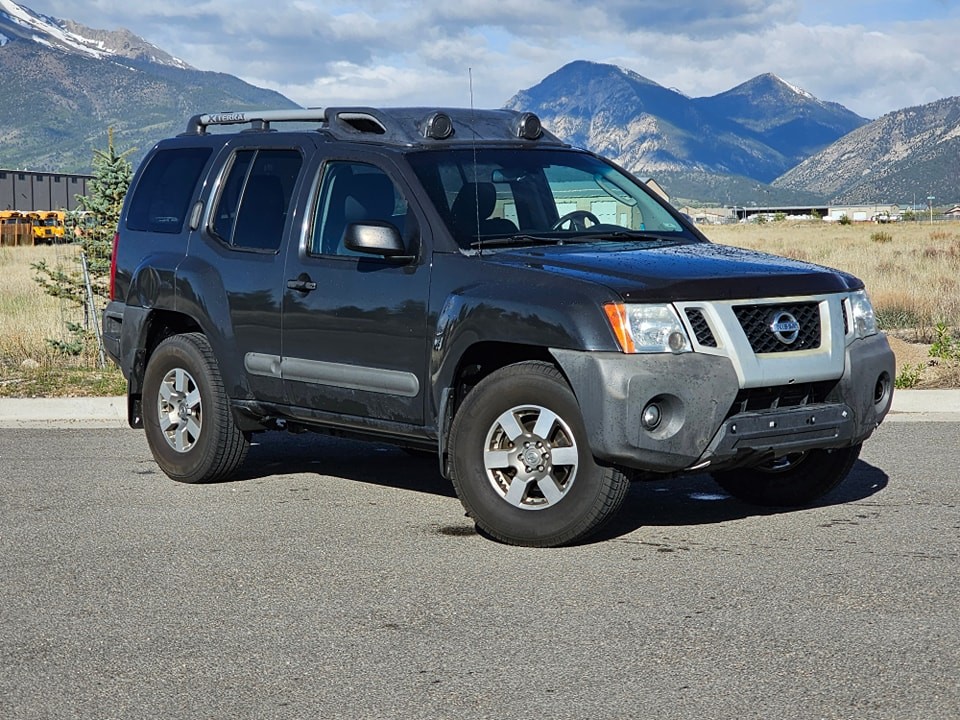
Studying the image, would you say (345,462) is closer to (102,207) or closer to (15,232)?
(102,207)

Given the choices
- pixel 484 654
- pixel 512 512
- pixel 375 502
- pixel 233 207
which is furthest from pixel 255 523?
pixel 484 654

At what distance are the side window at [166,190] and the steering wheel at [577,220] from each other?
2349mm

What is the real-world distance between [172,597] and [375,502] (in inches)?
84.3

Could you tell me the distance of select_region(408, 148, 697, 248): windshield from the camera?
714cm

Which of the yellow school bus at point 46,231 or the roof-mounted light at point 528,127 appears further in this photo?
the yellow school bus at point 46,231

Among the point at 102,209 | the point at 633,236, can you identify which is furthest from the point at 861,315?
the point at 102,209

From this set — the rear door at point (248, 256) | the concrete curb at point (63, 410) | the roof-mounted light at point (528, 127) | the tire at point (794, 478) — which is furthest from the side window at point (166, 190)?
the tire at point (794, 478)

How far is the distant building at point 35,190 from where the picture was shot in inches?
4862

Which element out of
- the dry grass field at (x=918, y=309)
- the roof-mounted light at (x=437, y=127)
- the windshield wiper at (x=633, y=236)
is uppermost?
the roof-mounted light at (x=437, y=127)

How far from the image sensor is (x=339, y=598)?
5.59 m

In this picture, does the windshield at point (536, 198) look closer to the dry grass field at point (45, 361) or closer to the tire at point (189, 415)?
the tire at point (189, 415)

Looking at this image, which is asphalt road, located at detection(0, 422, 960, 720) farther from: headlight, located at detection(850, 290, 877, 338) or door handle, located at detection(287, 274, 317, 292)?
door handle, located at detection(287, 274, 317, 292)

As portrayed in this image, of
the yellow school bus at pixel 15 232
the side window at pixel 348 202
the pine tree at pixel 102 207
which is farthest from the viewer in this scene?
the yellow school bus at pixel 15 232

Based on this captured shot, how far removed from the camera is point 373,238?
22.2ft
